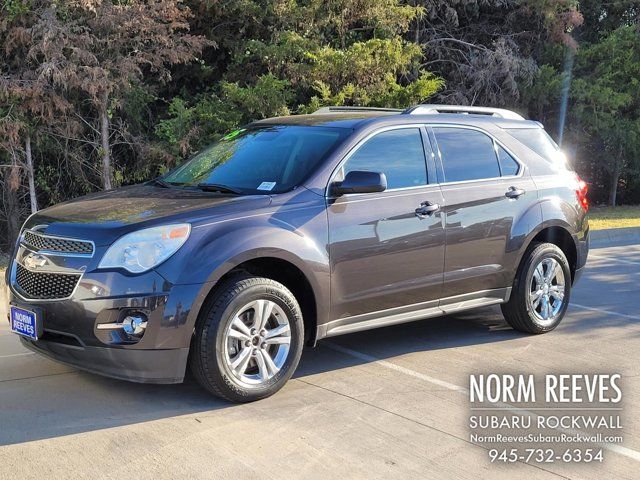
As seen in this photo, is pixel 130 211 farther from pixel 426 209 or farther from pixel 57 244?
pixel 426 209

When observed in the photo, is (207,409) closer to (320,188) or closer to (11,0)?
(320,188)

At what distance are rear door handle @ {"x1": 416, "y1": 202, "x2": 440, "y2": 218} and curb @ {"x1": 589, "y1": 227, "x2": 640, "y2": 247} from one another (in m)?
7.50

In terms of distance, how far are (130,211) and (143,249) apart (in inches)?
18.5

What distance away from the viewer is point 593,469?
13.1 feet

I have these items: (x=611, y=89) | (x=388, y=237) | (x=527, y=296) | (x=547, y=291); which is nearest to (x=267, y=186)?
(x=388, y=237)

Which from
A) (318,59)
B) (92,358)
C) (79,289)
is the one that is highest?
(318,59)

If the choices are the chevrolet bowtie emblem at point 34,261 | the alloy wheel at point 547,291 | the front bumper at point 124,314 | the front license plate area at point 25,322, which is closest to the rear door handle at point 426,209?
the alloy wheel at point 547,291

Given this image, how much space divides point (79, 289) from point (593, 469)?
3090 mm

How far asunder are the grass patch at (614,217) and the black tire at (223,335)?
1006 centimetres

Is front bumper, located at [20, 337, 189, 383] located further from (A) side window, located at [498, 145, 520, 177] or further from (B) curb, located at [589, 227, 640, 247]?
(B) curb, located at [589, 227, 640, 247]

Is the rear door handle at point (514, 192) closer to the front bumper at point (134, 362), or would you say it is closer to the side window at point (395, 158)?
the side window at point (395, 158)

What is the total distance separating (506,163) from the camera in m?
6.48

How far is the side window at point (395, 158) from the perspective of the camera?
5.54 metres

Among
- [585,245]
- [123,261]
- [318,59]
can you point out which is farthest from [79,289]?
[318,59]
